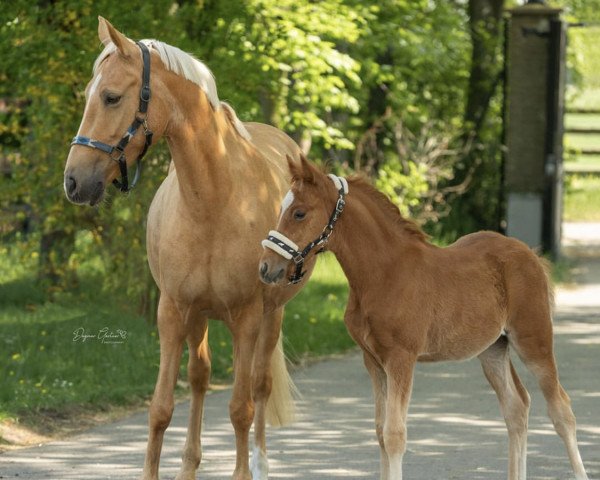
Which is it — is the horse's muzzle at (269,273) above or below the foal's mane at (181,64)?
below

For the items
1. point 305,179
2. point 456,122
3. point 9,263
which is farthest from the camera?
point 456,122

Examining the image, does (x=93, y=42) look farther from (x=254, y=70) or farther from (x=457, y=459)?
(x=457, y=459)

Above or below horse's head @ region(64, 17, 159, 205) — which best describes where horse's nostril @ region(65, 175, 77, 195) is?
below

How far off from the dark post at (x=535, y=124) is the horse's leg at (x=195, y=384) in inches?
507

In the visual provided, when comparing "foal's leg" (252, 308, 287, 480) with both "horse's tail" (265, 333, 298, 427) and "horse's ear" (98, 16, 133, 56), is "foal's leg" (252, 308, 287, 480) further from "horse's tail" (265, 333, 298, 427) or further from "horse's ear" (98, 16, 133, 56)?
"horse's ear" (98, 16, 133, 56)

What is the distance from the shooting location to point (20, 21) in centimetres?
1342

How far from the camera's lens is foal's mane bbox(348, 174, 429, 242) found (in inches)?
270

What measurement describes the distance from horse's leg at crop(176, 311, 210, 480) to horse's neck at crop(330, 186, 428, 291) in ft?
3.91

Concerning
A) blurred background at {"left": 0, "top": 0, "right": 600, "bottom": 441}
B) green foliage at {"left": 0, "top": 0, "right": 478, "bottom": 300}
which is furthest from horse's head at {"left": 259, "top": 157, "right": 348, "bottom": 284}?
green foliage at {"left": 0, "top": 0, "right": 478, "bottom": 300}

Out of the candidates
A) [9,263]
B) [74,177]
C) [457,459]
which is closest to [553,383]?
[457,459]

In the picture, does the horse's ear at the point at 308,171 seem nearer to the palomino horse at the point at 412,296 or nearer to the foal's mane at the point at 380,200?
the palomino horse at the point at 412,296

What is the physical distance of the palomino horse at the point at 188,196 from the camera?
7008 millimetres

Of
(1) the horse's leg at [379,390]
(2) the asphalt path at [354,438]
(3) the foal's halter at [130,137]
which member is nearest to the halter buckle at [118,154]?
(3) the foal's halter at [130,137]

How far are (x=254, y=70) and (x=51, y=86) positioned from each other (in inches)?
79.7
